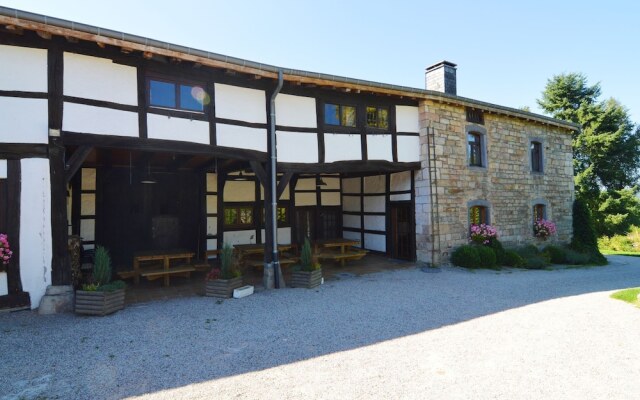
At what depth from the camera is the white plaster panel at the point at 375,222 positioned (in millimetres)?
11650

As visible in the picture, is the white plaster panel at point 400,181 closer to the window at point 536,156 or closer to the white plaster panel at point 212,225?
the white plaster panel at point 212,225

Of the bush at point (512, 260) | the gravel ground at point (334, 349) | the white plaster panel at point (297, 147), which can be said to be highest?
the white plaster panel at point (297, 147)

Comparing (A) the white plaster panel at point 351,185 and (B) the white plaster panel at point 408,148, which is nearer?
(B) the white plaster panel at point 408,148

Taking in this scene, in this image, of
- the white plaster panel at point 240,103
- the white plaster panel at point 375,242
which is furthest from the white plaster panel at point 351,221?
the white plaster panel at point 240,103

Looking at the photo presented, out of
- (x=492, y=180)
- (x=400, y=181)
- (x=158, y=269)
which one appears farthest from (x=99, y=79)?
(x=492, y=180)

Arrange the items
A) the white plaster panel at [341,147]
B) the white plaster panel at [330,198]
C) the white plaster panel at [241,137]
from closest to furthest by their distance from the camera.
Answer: the white plaster panel at [241,137] → the white plaster panel at [341,147] → the white plaster panel at [330,198]

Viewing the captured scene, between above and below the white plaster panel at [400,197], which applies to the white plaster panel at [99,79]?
above

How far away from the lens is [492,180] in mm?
11688

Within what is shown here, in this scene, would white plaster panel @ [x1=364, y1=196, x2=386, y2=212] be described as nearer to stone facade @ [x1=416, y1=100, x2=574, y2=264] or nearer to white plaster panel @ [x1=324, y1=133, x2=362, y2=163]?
stone facade @ [x1=416, y1=100, x2=574, y2=264]

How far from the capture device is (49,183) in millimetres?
5891

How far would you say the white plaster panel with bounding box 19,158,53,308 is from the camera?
18.9 feet

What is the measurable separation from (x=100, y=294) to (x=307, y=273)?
3801 mm

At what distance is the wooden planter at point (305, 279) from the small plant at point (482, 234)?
5638mm

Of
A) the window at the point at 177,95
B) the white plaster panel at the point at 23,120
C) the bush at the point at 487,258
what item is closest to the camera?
the white plaster panel at the point at 23,120
